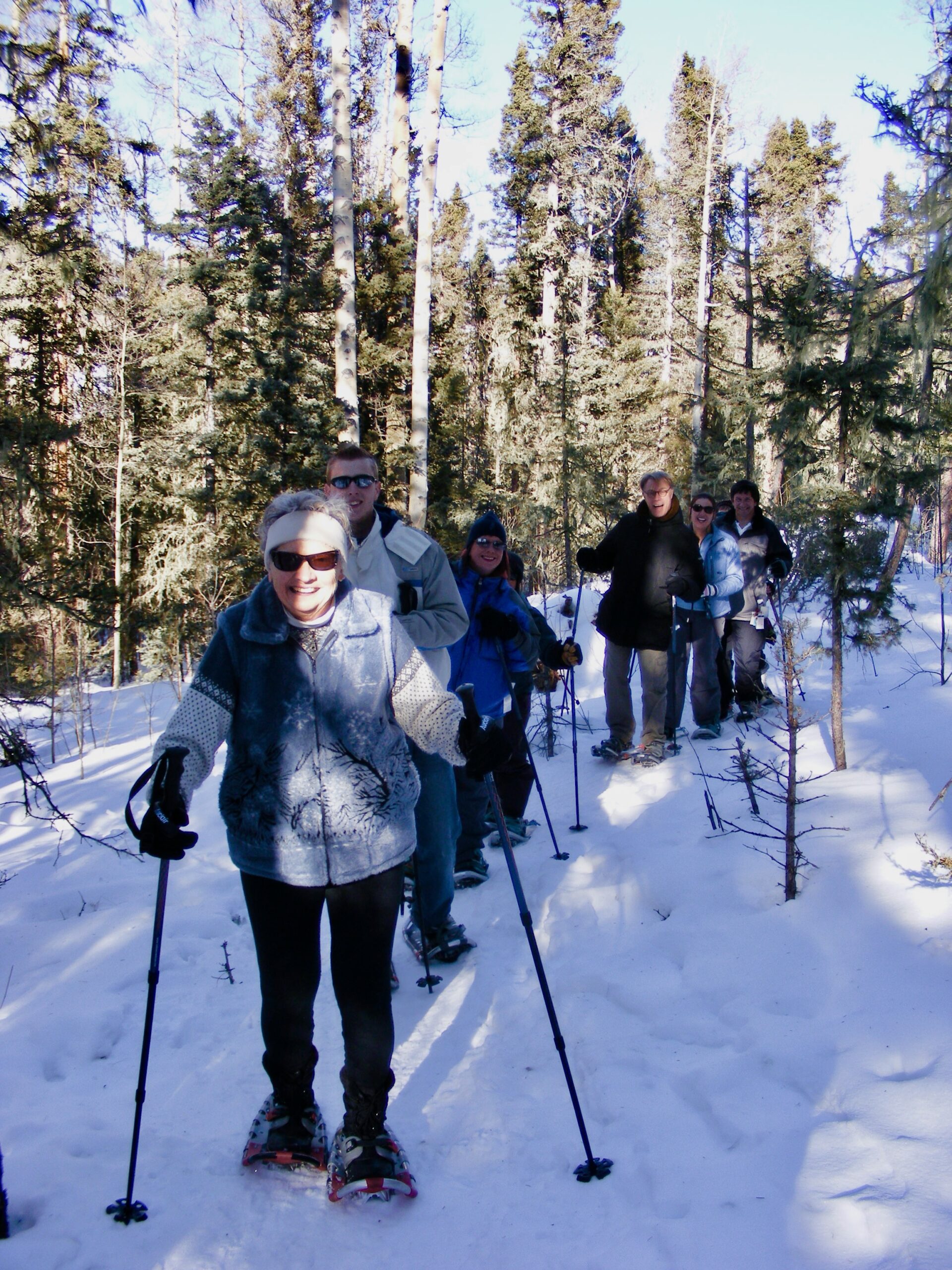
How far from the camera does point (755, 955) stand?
3.63 meters

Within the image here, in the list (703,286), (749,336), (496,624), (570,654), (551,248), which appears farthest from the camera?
(703,286)

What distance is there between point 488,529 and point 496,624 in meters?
0.58

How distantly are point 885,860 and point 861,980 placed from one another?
83 centimetres

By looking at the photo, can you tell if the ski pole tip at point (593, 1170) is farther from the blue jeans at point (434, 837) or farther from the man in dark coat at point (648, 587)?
the man in dark coat at point (648, 587)

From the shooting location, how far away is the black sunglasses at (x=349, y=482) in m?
3.60

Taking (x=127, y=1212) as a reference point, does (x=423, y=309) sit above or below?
above

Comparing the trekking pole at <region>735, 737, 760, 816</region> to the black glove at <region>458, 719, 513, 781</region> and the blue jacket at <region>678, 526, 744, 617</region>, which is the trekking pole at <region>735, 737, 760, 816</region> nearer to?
the blue jacket at <region>678, 526, 744, 617</region>

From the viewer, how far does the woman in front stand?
2.38 meters

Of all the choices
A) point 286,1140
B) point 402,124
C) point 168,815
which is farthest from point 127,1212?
point 402,124

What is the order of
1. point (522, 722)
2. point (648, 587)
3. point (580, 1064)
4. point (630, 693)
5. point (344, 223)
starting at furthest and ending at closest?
point (344, 223), point (630, 693), point (648, 587), point (522, 722), point (580, 1064)

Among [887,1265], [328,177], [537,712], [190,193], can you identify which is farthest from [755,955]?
[328,177]

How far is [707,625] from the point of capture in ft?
Result: 23.0

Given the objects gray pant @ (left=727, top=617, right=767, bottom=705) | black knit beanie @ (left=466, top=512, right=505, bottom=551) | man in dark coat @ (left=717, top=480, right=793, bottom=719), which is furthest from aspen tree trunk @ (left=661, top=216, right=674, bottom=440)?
black knit beanie @ (left=466, top=512, right=505, bottom=551)

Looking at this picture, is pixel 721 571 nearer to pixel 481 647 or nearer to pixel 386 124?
pixel 481 647
